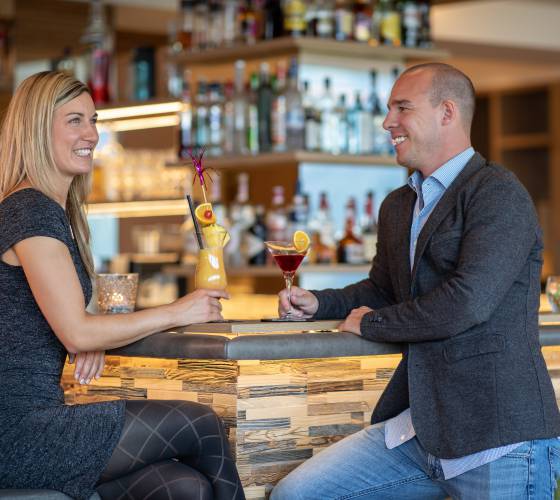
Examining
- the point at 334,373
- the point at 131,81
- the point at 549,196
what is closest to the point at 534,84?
the point at 549,196

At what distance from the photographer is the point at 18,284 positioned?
2.33m

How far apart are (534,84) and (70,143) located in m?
7.75

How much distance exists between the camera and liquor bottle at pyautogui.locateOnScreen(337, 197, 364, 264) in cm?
469

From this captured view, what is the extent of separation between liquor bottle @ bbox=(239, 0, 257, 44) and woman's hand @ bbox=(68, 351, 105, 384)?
98.9 inches

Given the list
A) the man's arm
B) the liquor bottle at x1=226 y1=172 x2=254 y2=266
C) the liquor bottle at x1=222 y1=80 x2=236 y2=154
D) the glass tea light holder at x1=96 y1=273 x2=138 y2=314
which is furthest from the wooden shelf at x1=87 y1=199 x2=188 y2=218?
the man's arm

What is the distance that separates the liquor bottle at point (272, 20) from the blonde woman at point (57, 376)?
245cm

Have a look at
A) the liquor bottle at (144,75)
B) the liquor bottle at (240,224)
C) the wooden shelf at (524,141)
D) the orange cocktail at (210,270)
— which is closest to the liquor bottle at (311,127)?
the liquor bottle at (240,224)

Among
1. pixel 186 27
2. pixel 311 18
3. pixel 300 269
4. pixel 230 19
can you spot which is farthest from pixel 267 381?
pixel 186 27

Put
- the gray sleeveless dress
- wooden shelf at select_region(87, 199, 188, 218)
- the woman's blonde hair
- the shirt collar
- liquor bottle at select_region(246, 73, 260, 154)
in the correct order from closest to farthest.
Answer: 1. the gray sleeveless dress
2. the woman's blonde hair
3. the shirt collar
4. liquor bottle at select_region(246, 73, 260, 154)
5. wooden shelf at select_region(87, 199, 188, 218)

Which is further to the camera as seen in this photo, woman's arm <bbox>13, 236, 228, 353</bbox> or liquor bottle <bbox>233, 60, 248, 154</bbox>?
liquor bottle <bbox>233, 60, 248, 154</bbox>

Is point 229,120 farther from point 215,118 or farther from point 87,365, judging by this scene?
point 87,365

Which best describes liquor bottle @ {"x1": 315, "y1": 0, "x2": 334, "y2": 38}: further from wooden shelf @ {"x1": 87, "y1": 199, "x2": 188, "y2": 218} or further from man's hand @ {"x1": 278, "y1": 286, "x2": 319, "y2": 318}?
man's hand @ {"x1": 278, "y1": 286, "x2": 319, "y2": 318}

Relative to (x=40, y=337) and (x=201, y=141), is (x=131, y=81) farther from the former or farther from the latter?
(x=40, y=337)

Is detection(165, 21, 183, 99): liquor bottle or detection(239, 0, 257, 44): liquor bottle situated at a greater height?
detection(239, 0, 257, 44): liquor bottle
